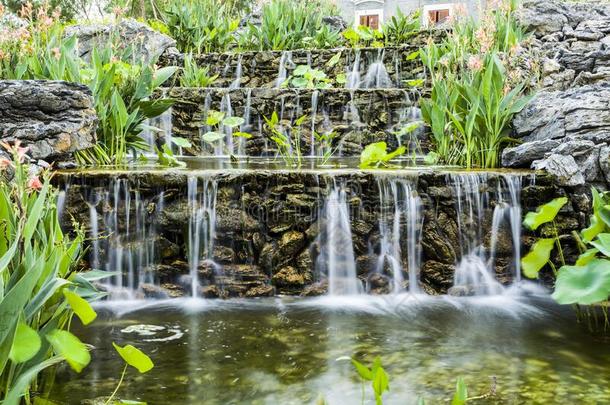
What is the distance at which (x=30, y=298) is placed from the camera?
6.08 feet

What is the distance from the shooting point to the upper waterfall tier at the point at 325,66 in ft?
30.1

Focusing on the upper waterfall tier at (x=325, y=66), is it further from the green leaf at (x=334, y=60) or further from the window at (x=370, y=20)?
the window at (x=370, y=20)

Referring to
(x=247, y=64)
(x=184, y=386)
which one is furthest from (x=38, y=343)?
(x=247, y=64)

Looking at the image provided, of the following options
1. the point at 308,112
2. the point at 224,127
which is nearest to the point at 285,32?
the point at 308,112

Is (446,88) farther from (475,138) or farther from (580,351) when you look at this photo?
(580,351)

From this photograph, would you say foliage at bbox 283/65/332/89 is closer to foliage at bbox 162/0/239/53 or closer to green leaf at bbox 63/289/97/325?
foliage at bbox 162/0/239/53

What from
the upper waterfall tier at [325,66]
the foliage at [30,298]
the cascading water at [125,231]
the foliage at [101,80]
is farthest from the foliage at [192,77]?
the foliage at [30,298]

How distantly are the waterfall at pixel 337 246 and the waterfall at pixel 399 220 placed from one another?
28 centimetres

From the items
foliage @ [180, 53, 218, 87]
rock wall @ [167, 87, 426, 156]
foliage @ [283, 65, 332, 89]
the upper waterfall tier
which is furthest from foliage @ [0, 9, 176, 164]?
the upper waterfall tier

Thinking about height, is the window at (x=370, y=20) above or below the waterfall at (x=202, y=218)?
above

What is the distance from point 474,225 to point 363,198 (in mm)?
965

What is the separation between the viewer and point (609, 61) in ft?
23.5

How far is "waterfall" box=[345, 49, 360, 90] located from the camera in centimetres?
926

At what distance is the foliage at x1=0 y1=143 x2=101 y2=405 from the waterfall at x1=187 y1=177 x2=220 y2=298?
190cm
